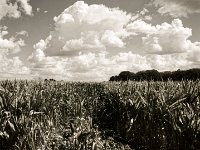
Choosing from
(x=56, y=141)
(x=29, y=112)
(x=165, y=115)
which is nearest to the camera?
(x=165, y=115)

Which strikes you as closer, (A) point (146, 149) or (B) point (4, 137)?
(B) point (4, 137)

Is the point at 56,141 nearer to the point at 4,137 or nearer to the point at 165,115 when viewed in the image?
the point at 4,137

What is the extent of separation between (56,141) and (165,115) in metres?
3.23

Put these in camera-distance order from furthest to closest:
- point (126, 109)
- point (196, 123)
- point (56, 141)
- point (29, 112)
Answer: point (126, 109), point (56, 141), point (29, 112), point (196, 123)

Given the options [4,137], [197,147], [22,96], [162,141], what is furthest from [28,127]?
[197,147]

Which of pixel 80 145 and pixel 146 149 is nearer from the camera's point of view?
pixel 80 145

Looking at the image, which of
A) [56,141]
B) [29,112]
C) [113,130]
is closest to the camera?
[29,112]

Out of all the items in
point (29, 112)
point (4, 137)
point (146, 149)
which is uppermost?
point (29, 112)

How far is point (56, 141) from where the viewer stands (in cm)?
842

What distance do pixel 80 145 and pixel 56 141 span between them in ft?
5.46

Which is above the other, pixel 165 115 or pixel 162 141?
pixel 165 115

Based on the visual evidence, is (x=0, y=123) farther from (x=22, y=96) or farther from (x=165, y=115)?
(x=165, y=115)

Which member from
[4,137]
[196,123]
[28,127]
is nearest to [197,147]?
[196,123]

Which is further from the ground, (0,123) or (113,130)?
(0,123)
